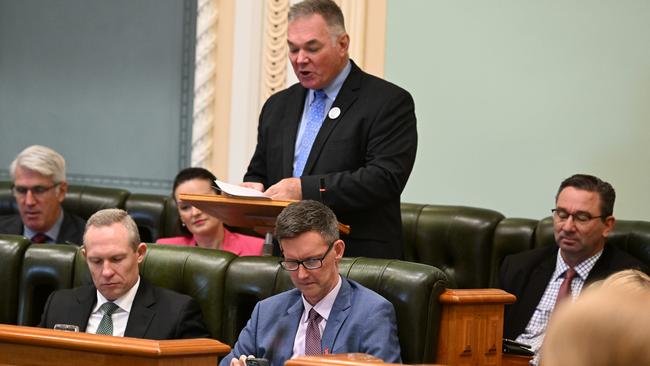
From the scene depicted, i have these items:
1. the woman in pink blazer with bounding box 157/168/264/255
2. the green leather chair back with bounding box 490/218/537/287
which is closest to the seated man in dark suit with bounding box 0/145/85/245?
the woman in pink blazer with bounding box 157/168/264/255

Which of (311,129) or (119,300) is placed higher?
(311,129)

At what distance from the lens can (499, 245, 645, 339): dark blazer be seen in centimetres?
434

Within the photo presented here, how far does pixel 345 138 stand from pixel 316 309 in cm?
69

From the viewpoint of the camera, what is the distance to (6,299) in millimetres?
4082

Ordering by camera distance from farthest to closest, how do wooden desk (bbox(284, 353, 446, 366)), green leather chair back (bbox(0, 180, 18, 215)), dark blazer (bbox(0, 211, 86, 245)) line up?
green leather chair back (bbox(0, 180, 18, 215)) → dark blazer (bbox(0, 211, 86, 245)) → wooden desk (bbox(284, 353, 446, 366))

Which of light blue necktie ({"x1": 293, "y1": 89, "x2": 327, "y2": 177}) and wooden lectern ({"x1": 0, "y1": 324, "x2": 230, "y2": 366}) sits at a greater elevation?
light blue necktie ({"x1": 293, "y1": 89, "x2": 327, "y2": 177})

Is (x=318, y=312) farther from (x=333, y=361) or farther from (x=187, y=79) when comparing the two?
(x=187, y=79)

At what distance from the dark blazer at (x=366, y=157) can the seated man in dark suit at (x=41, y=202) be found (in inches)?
74.5

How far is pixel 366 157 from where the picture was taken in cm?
383

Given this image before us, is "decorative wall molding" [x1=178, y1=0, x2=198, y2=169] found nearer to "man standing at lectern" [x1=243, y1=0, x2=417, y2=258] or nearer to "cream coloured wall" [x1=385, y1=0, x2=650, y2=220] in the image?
"cream coloured wall" [x1=385, y1=0, x2=650, y2=220]

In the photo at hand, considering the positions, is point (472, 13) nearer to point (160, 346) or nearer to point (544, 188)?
point (544, 188)

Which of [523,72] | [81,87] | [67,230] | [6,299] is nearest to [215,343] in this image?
[6,299]

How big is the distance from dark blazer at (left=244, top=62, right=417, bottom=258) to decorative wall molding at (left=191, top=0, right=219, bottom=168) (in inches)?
103

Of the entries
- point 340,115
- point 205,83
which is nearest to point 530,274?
point 340,115
